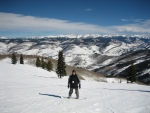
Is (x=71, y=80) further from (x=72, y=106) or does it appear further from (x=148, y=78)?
(x=148, y=78)

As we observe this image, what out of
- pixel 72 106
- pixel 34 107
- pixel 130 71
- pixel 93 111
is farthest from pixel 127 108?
pixel 130 71

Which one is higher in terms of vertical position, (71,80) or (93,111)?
(71,80)

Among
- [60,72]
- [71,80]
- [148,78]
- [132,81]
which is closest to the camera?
[71,80]

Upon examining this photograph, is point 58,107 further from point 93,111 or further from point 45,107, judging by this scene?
point 93,111

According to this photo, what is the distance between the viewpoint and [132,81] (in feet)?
209

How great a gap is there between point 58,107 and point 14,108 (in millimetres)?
3025

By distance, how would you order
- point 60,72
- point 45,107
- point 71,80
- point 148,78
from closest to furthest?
point 45,107, point 71,80, point 60,72, point 148,78

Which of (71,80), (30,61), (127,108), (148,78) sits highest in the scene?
(71,80)

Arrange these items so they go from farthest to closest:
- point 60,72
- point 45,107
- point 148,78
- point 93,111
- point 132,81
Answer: point 148,78 → point 132,81 → point 60,72 → point 45,107 → point 93,111

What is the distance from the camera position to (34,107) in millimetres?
11352

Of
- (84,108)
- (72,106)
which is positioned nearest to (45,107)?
(72,106)

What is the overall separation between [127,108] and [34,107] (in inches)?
267

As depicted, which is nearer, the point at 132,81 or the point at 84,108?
the point at 84,108

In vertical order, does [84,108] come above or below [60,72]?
above
